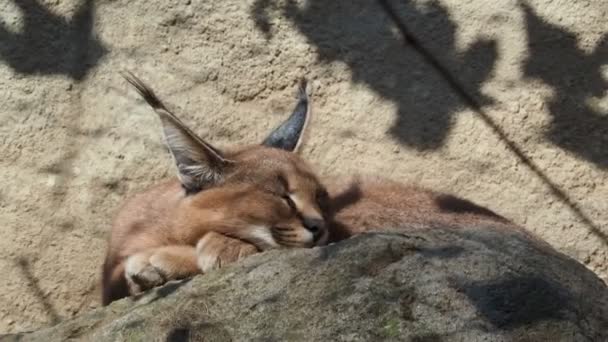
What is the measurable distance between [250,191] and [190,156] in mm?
352

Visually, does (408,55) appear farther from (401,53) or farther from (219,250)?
(219,250)

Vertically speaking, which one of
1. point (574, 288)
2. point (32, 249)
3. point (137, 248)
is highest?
→ point (574, 288)

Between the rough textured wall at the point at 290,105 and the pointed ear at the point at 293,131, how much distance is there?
70cm

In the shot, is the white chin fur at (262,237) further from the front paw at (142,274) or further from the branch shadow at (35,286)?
the branch shadow at (35,286)

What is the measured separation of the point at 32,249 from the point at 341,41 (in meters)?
2.30

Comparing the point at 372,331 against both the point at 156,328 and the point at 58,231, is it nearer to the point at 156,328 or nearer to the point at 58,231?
the point at 156,328

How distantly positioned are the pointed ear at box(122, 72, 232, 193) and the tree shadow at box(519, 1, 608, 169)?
2243mm

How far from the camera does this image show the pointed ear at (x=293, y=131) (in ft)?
20.9

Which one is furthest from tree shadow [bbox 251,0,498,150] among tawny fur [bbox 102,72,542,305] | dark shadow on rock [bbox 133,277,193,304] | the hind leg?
dark shadow on rock [bbox 133,277,193,304]

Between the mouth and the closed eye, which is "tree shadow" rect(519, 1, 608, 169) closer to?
the closed eye

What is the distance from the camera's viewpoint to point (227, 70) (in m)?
7.13

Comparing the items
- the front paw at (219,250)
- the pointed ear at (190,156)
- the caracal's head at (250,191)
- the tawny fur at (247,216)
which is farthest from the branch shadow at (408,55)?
the front paw at (219,250)

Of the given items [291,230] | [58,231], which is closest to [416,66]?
[291,230]

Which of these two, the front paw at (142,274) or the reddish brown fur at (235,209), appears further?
the reddish brown fur at (235,209)
